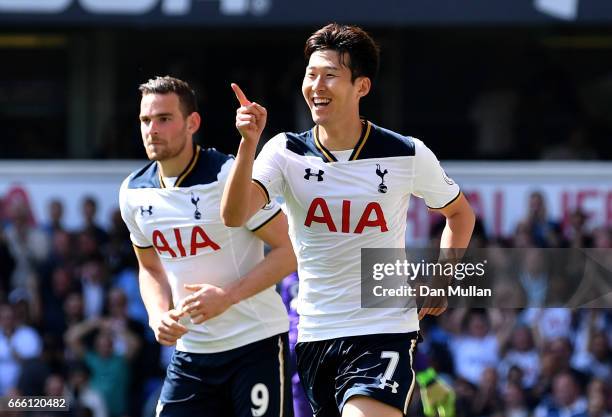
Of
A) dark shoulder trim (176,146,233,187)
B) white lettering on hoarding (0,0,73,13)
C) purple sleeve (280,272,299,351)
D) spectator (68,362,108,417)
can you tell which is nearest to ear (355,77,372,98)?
dark shoulder trim (176,146,233,187)

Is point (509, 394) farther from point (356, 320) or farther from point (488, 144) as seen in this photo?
point (356, 320)

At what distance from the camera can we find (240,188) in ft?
18.7

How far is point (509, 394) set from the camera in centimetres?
1248

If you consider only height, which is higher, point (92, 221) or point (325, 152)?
point (325, 152)

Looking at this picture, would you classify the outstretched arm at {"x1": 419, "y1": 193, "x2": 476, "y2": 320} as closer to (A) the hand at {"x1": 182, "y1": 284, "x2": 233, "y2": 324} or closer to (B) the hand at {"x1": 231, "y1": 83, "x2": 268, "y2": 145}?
(A) the hand at {"x1": 182, "y1": 284, "x2": 233, "y2": 324}

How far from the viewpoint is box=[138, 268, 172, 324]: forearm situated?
665 centimetres

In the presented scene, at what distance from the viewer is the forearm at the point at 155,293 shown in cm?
665

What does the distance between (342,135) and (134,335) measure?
7.46m

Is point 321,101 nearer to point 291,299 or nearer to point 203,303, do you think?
point 203,303

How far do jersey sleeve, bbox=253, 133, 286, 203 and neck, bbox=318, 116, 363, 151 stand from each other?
0.65 ft

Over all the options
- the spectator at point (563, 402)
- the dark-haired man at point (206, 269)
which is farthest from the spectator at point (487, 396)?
the dark-haired man at point (206, 269)

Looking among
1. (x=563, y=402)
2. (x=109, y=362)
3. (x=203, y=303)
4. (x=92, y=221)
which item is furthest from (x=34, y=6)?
(x=203, y=303)

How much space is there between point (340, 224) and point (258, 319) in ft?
2.66

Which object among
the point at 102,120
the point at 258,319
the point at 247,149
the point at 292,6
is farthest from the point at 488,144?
the point at 247,149
